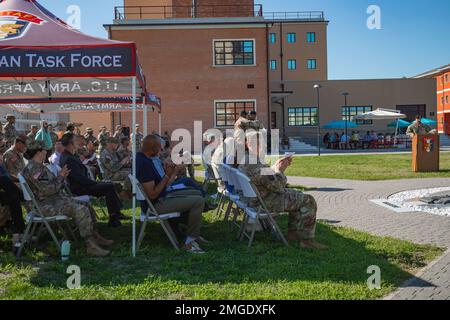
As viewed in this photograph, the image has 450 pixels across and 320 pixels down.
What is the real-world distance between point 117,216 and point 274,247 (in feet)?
9.19

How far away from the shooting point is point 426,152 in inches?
626

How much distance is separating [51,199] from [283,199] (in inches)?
118

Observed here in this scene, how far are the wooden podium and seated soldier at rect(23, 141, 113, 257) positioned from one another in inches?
497

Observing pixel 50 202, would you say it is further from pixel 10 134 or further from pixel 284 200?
pixel 10 134

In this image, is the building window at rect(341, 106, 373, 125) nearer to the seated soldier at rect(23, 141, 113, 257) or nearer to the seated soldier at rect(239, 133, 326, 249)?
the seated soldier at rect(239, 133, 326, 249)

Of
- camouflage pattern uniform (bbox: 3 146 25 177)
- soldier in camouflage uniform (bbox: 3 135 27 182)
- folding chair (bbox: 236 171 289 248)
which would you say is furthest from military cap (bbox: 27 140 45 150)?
folding chair (bbox: 236 171 289 248)

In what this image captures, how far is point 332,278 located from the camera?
495 centimetres

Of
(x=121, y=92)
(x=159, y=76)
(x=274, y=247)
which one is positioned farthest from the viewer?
(x=159, y=76)

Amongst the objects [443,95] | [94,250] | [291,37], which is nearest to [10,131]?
[94,250]

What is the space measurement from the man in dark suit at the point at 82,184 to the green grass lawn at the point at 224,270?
0.95m

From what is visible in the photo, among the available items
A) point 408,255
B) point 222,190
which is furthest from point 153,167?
point 408,255
